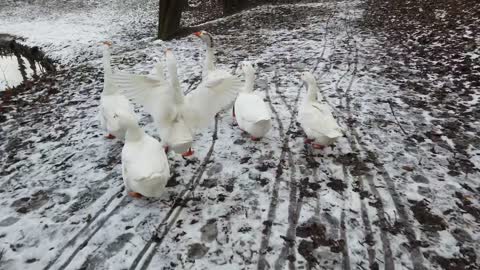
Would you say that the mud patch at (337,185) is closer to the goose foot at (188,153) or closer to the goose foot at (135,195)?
the goose foot at (188,153)

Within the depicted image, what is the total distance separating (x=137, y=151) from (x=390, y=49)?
791cm

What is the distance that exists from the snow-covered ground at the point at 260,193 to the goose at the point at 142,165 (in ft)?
1.07

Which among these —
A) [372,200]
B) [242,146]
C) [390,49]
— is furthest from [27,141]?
[390,49]

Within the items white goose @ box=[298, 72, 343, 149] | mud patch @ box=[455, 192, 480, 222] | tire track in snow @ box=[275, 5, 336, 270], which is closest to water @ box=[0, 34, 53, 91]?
white goose @ box=[298, 72, 343, 149]

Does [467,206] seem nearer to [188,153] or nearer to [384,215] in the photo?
[384,215]

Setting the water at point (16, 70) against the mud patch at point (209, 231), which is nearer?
the mud patch at point (209, 231)

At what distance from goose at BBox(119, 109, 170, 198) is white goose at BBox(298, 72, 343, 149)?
79.3 inches

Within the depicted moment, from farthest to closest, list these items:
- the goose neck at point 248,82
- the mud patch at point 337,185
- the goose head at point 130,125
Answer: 1. the goose neck at point 248,82
2. the mud patch at point 337,185
3. the goose head at point 130,125

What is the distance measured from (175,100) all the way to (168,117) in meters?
0.24

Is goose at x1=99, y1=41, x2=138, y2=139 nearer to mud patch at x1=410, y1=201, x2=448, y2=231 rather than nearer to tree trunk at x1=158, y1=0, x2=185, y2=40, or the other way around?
mud patch at x1=410, y1=201, x2=448, y2=231

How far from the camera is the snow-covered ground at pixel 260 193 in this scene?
339 centimetres

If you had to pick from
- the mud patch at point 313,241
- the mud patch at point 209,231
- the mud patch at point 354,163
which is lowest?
the mud patch at point 313,241

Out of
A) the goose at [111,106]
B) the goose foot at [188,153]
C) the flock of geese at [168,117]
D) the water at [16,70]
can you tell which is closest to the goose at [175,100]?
the flock of geese at [168,117]

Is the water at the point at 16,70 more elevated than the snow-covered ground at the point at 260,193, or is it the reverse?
the water at the point at 16,70
